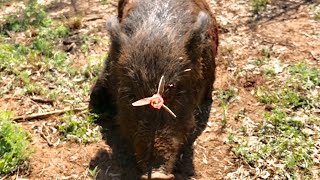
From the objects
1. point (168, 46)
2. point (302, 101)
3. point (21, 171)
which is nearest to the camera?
point (168, 46)

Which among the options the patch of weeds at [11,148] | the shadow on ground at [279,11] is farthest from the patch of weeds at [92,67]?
the shadow on ground at [279,11]

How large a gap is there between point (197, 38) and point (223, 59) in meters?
1.71

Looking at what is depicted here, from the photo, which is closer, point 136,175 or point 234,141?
point 136,175

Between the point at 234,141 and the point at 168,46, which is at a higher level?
the point at 168,46

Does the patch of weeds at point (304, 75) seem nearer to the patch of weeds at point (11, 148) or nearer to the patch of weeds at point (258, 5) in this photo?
the patch of weeds at point (258, 5)

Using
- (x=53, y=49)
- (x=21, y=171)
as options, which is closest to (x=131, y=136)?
(x=21, y=171)

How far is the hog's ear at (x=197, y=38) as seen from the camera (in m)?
3.98

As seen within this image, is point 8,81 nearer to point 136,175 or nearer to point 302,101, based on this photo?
point 136,175

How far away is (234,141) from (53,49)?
271 cm

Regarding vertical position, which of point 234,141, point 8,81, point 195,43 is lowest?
point 234,141

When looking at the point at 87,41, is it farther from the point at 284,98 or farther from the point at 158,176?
the point at 158,176

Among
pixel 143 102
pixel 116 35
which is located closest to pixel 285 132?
pixel 143 102

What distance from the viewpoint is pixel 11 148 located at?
405 centimetres

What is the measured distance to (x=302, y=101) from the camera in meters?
4.84
